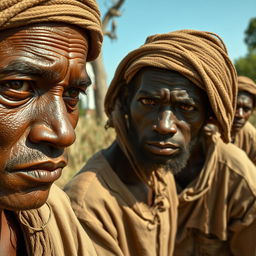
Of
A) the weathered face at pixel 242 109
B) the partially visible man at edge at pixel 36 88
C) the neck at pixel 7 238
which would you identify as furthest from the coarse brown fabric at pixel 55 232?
the weathered face at pixel 242 109

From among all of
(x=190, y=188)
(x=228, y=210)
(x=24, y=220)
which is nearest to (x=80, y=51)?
(x=24, y=220)

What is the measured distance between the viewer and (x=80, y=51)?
1374mm

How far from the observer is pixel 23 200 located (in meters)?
1.23

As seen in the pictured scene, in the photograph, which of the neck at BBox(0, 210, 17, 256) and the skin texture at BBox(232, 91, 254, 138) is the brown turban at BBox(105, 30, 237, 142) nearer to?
the neck at BBox(0, 210, 17, 256)

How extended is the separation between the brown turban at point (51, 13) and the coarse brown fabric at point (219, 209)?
6.52 feet

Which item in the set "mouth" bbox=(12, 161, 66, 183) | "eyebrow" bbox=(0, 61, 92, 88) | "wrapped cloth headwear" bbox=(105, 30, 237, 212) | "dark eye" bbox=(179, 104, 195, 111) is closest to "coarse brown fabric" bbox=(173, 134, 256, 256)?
"wrapped cloth headwear" bbox=(105, 30, 237, 212)

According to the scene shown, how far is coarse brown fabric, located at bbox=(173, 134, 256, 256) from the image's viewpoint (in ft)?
9.96

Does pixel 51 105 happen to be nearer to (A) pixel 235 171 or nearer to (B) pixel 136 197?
(B) pixel 136 197

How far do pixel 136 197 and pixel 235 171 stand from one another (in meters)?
1.02

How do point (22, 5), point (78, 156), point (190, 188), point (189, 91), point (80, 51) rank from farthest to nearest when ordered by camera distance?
point (78, 156), point (190, 188), point (189, 91), point (80, 51), point (22, 5)

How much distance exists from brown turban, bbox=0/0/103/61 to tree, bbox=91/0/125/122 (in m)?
10.4

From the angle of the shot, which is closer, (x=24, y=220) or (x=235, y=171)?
(x=24, y=220)

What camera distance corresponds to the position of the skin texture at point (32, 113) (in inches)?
46.8

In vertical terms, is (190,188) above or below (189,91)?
below
